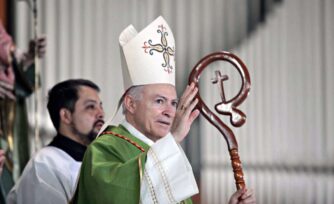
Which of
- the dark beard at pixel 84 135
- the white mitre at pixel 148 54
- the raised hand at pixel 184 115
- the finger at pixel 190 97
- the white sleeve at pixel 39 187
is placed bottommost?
the white sleeve at pixel 39 187

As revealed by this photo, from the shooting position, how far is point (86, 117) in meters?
3.80

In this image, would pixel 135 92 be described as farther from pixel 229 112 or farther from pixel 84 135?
pixel 84 135

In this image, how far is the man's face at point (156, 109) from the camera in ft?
8.77

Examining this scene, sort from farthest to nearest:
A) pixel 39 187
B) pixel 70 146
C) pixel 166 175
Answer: pixel 70 146, pixel 39 187, pixel 166 175

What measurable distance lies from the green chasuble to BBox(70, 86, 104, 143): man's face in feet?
3.47

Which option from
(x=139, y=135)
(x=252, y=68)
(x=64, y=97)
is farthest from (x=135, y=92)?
(x=252, y=68)

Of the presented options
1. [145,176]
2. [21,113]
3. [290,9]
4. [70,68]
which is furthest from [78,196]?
[290,9]

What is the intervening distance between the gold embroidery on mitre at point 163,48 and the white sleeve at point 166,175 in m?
0.42

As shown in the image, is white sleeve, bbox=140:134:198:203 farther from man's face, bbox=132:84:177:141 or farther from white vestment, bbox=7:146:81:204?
white vestment, bbox=7:146:81:204

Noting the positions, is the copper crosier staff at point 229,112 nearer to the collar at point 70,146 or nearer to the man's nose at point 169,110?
the man's nose at point 169,110

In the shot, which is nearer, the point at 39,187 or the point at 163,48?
the point at 163,48

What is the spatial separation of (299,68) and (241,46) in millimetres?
449

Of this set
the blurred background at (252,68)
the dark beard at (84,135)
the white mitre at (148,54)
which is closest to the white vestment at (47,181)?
the dark beard at (84,135)

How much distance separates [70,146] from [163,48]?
106 cm
